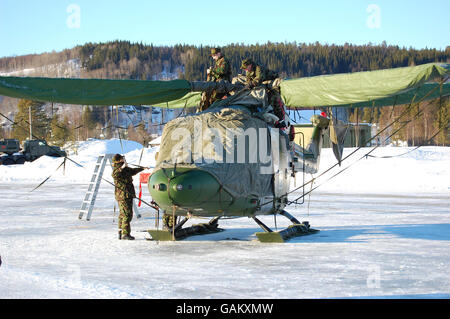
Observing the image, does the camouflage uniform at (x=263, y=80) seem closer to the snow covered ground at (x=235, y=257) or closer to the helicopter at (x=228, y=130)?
the helicopter at (x=228, y=130)

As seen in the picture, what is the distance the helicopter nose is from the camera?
8.92 meters

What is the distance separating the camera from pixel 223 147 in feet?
32.2

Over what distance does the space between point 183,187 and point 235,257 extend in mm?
1831

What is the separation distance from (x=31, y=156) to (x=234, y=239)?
163 feet

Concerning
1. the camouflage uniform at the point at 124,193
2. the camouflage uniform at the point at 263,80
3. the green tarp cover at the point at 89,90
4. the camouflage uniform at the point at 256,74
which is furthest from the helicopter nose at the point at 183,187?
the camouflage uniform at the point at 256,74

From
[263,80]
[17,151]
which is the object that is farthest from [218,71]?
[17,151]

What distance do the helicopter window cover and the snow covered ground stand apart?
1451 millimetres

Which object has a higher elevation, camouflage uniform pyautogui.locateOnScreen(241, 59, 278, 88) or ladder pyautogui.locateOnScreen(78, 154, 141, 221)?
camouflage uniform pyautogui.locateOnScreen(241, 59, 278, 88)

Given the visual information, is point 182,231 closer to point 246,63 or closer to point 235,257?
point 235,257

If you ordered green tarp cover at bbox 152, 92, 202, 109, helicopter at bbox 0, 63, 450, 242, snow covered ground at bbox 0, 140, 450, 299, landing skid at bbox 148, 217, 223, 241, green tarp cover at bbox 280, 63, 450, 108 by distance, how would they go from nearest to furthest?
1. snow covered ground at bbox 0, 140, 450, 299
2. helicopter at bbox 0, 63, 450, 242
3. green tarp cover at bbox 280, 63, 450, 108
4. landing skid at bbox 148, 217, 223, 241
5. green tarp cover at bbox 152, 92, 202, 109

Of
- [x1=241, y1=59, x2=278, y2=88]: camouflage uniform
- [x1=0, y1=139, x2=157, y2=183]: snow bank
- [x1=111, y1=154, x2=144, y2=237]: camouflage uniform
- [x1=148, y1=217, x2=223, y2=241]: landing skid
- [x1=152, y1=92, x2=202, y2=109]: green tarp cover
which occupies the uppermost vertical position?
[x1=241, y1=59, x2=278, y2=88]: camouflage uniform

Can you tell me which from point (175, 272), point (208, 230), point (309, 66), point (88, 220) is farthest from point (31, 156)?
point (309, 66)

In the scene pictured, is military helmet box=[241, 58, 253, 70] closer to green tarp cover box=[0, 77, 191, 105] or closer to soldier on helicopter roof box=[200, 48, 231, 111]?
soldier on helicopter roof box=[200, 48, 231, 111]

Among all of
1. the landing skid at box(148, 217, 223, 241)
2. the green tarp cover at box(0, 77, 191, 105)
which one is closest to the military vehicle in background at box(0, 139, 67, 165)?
the landing skid at box(148, 217, 223, 241)
